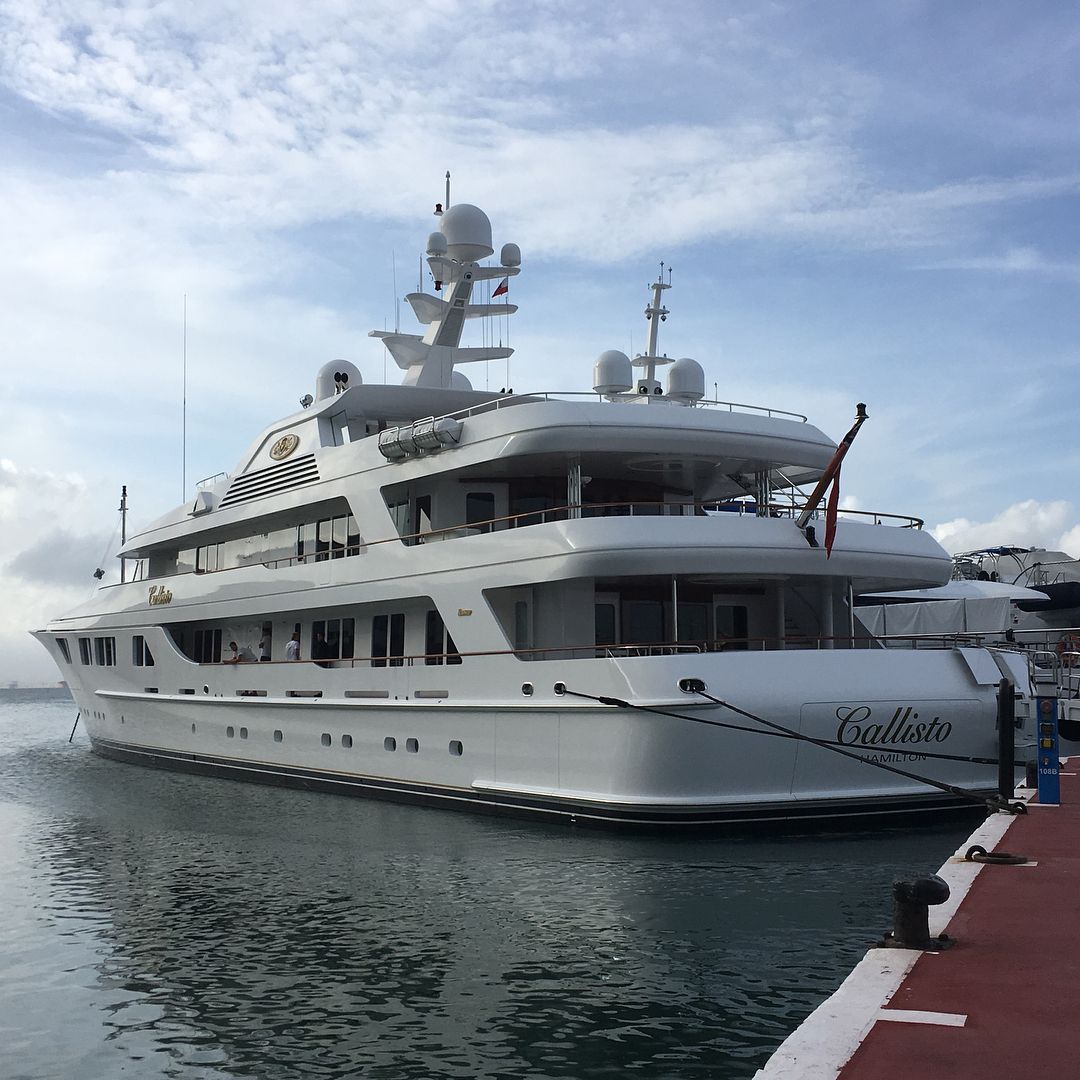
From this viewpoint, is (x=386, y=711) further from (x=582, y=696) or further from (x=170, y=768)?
(x=170, y=768)

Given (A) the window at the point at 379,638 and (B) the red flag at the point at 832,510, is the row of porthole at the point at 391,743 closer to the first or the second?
(A) the window at the point at 379,638

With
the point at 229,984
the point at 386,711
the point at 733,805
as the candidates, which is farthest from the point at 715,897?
the point at 386,711

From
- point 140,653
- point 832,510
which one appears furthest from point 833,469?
point 140,653

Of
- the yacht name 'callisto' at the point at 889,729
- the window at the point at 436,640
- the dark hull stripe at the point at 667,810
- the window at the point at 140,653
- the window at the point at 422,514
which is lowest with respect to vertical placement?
the dark hull stripe at the point at 667,810

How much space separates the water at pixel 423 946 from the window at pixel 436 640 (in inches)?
101

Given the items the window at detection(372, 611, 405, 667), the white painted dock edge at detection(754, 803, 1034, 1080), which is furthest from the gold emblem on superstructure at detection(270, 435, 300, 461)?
the white painted dock edge at detection(754, 803, 1034, 1080)

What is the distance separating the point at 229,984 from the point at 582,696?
21.8 ft

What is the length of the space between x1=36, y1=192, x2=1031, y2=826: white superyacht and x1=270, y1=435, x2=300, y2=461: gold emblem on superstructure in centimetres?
8

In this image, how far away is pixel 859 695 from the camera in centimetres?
1433

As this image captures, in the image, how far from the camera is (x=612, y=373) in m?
22.9

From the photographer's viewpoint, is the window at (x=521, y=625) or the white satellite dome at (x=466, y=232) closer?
the window at (x=521, y=625)

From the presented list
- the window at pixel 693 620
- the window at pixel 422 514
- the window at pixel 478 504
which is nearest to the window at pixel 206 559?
the window at pixel 422 514

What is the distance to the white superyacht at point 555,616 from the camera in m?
14.3

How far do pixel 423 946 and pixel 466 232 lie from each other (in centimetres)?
1689
